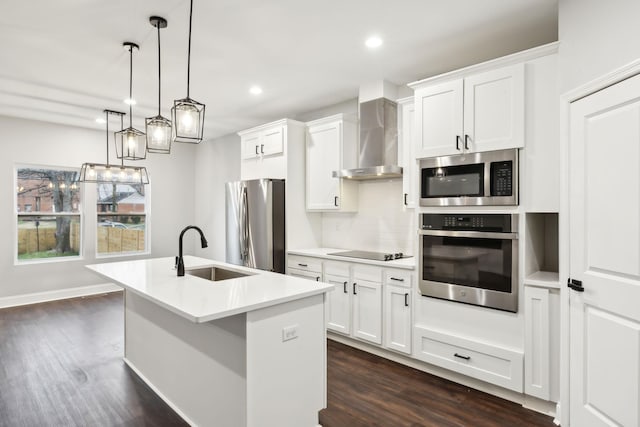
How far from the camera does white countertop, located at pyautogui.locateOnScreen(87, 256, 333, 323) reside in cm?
175

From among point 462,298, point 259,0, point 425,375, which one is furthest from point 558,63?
point 425,375

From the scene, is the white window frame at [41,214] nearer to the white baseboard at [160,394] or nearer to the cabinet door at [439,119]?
the white baseboard at [160,394]

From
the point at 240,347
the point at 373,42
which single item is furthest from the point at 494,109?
the point at 240,347

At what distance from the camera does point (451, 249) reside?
2869 mm

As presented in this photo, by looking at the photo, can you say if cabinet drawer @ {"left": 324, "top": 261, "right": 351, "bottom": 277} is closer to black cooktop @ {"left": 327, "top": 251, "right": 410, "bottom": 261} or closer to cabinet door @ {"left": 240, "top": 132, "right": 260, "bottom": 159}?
black cooktop @ {"left": 327, "top": 251, "right": 410, "bottom": 261}

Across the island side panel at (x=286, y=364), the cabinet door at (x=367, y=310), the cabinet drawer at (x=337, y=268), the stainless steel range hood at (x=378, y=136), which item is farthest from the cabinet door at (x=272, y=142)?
the island side panel at (x=286, y=364)

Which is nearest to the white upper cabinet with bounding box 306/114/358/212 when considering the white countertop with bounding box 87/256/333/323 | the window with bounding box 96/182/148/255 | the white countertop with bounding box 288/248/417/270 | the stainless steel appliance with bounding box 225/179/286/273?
the stainless steel appliance with bounding box 225/179/286/273

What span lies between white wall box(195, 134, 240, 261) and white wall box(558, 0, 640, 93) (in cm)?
482

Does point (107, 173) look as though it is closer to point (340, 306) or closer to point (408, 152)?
point (340, 306)

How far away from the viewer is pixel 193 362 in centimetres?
230

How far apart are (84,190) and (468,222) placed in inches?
229

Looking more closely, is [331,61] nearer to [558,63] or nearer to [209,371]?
[558,63]

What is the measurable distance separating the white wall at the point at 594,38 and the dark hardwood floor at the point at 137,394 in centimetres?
223

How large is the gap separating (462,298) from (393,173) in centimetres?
135
